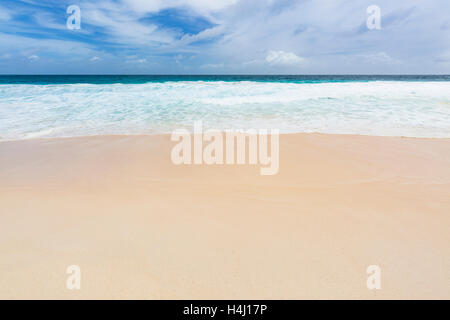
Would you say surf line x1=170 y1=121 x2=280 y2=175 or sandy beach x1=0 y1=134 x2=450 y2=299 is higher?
surf line x1=170 y1=121 x2=280 y2=175

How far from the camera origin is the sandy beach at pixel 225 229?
1.47 meters

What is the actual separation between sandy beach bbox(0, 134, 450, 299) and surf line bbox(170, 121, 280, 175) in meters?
0.25

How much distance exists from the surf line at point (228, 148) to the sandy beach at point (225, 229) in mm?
251

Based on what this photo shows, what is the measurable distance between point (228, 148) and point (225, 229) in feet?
7.88

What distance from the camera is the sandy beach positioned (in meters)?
1.47

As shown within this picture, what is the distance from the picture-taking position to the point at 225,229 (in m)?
1.97

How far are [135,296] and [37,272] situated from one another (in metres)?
0.69

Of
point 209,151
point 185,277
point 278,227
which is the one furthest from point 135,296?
point 209,151
